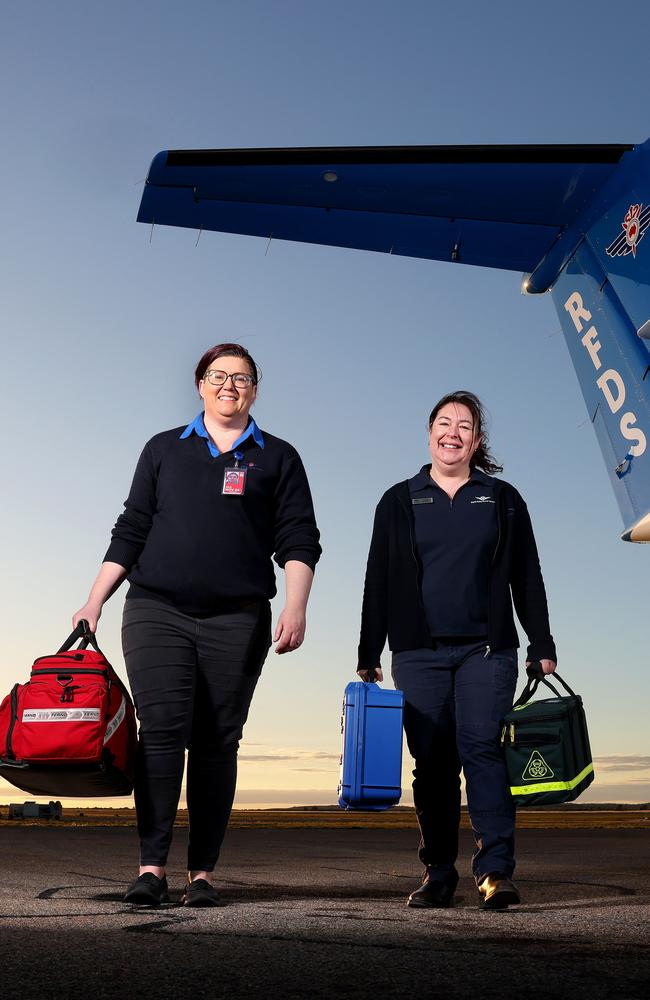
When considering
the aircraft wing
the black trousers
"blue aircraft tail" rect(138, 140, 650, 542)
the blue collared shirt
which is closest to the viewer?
the black trousers

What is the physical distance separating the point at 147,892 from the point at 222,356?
203cm

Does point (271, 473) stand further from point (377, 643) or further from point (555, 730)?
point (555, 730)

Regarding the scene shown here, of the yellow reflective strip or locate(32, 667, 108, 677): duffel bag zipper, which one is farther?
the yellow reflective strip

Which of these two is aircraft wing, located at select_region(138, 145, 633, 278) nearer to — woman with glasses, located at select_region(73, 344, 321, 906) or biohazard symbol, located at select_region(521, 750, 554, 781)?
woman with glasses, located at select_region(73, 344, 321, 906)

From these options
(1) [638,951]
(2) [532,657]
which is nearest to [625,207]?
(2) [532,657]

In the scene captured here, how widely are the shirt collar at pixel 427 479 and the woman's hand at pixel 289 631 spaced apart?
3.09 ft

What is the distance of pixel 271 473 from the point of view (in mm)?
4168

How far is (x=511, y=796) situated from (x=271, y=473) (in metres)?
1.59

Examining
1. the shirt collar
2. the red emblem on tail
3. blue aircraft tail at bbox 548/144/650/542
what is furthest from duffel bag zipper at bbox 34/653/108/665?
the red emblem on tail

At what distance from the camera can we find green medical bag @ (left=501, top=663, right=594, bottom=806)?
407 centimetres

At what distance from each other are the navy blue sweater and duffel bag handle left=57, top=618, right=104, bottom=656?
23cm

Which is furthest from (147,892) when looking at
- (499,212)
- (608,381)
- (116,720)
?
(499,212)

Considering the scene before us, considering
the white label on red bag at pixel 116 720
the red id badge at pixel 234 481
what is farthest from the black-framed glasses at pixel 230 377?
the white label on red bag at pixel 116 720

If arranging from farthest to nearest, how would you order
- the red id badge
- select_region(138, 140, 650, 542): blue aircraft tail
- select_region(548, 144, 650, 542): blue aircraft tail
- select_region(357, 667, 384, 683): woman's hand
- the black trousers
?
select_region(138, 140, 650, 542): blue aircraft tail
select_region(548, 144, 650, 542): blue aircraft tail
select_region(357, 667, 384, 683): woman's hand
the red id badge
the black trousers
